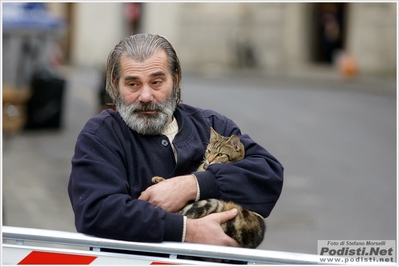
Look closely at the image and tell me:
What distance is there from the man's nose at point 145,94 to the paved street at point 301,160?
442mm

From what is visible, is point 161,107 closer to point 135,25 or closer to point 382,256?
point 382,256

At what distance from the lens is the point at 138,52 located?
2.94m

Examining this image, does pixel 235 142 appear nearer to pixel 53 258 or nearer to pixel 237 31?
pixel 53 258

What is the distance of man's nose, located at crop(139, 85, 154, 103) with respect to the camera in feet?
9.65

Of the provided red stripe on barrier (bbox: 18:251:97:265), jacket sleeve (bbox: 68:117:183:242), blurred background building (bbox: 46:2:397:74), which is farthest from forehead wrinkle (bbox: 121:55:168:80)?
blurred background building (bbox: 46:2:397:74)

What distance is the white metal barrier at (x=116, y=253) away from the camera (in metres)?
2.47

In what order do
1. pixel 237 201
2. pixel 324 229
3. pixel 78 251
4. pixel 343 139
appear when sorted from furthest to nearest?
pixel 343 139, pixel 324 229, pixel 237 201, pixel 78 251

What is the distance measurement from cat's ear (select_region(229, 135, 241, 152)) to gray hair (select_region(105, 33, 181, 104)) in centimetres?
31

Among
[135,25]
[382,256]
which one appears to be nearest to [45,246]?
[382,256]

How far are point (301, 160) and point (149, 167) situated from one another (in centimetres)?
872

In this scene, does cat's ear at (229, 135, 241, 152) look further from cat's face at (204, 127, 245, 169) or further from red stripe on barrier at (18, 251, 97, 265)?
red stripe on barrier at (18, 251, 97, 265)

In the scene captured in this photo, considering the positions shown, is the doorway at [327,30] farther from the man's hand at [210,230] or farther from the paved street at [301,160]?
the man's hand at [210,230]

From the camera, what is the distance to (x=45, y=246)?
2.66m

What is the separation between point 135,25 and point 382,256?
32.0 metres
